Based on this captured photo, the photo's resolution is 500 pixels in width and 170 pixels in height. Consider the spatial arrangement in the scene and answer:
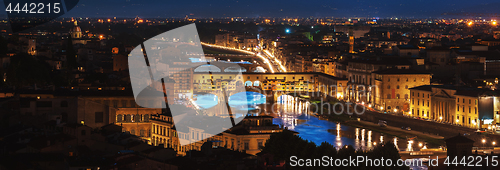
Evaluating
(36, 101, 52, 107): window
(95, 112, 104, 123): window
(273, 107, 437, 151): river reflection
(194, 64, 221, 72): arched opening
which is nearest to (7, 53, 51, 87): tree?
(36, 101, 52, 107): window

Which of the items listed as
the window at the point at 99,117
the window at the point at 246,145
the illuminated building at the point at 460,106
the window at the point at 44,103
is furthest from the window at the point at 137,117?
the illuminated building at the point at 460,106

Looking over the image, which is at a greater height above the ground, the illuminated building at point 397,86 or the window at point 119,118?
the illuminated building at point 397,86

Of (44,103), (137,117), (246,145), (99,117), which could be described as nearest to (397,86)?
(137,117)

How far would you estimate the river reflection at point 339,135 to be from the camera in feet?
67.8

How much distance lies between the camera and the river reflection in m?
20.7

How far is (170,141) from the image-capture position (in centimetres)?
1758

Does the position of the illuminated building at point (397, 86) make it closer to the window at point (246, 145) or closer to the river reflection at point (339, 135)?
the river reflection at point (339, 135)

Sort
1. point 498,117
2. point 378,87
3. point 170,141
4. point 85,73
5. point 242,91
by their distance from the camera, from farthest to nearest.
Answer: point 242,91 → point 378,87 → point 85,73 → point 498,117 → point 170,141

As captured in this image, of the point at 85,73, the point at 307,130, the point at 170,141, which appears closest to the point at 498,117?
the point at 307,130

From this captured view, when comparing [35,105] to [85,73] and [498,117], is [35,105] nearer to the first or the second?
[85,73]

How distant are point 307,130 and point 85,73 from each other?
8.75 meters

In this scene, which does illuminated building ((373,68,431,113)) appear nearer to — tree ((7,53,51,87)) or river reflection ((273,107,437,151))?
river reflection ((273,107,437,151))

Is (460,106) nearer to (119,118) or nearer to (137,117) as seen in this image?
(137,117)

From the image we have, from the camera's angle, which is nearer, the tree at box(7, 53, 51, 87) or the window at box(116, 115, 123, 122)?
the window at box(116, 115, 123, 122)
